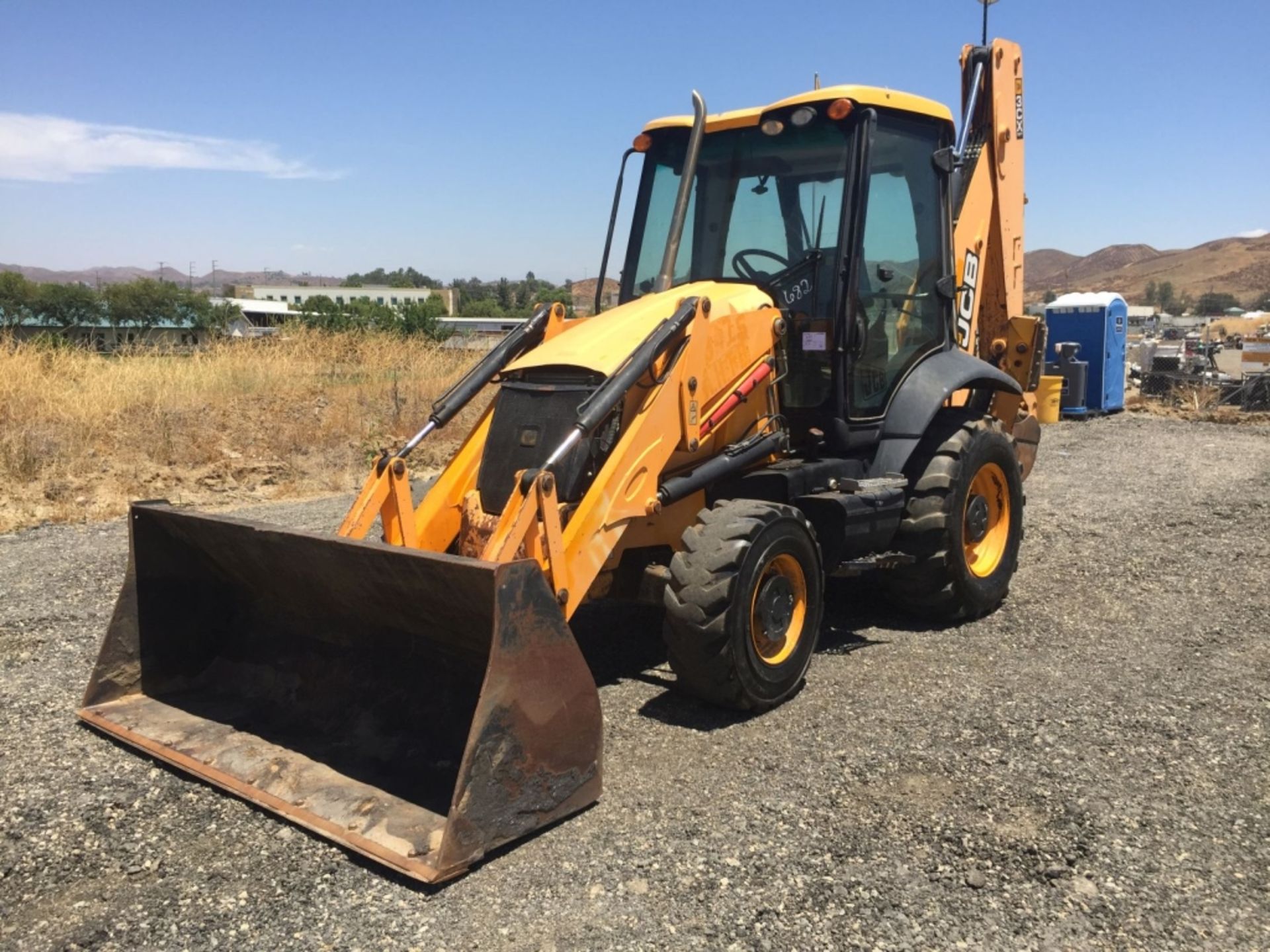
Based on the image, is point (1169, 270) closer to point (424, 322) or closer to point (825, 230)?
point (424, 322)

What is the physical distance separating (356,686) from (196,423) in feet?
30.9

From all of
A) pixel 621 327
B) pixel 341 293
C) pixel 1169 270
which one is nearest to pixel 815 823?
pixel 621 327

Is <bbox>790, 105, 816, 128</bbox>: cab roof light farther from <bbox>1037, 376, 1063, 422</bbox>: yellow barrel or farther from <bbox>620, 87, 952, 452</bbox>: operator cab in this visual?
<bbox>1037, 376, 1063, 422</bbox>: yellow barrel

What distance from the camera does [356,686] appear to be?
457 centimetres

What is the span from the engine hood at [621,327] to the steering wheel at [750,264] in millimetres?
146

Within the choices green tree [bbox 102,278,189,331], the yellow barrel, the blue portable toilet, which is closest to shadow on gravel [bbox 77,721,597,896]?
the yellow barrel

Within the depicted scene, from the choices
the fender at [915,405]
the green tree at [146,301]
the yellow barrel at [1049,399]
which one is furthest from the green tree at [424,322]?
the green tree at [146,301]

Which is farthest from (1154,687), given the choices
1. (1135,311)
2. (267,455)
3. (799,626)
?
(1135,311)

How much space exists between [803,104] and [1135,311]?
81236 millimetres

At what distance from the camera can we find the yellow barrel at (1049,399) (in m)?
15.5

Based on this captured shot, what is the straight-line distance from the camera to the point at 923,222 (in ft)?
20.9

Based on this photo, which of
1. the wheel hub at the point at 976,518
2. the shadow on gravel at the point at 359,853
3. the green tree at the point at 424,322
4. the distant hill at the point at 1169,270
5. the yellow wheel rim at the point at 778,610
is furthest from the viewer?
the distant hill at the point at 1169,270

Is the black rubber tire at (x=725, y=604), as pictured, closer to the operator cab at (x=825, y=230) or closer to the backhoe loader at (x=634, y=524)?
the backhoe loader at (x=634, y=524)

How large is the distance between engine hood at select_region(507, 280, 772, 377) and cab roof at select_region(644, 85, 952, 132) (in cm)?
94
